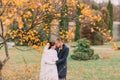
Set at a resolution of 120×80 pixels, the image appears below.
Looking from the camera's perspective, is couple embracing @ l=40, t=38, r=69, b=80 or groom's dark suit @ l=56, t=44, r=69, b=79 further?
groom's dark suit @ l=56, t=44, r=69, b=79

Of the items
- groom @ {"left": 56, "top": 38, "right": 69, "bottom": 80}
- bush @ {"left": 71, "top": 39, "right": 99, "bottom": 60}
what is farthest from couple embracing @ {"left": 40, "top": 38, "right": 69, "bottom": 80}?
bush @ {"left": 71, "top": 39, "right": 99, "bottom": 60}

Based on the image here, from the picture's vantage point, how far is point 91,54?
17.1 metres

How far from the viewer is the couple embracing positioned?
26.1 ft

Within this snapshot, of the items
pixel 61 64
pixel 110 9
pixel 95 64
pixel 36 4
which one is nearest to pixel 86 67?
pixel 95 64

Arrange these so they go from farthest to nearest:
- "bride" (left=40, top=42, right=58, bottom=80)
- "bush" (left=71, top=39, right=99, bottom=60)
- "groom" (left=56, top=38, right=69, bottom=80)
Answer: "bush" (left=71, top=39, right=99, bottom=60)
"groom" (left=56, top=38, right=69, bottom=80)
"bride" (left=40, top=42, right=58, bottom=80)

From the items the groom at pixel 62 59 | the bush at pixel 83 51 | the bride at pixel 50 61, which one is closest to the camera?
the bride at pixel 50 61

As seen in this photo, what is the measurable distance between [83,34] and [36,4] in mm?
22135

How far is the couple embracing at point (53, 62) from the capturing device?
796 centimetres

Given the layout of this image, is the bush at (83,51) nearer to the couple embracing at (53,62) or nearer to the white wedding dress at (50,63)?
the couple embracing at (53,62)

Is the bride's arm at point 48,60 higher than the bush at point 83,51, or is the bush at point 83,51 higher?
the bride's arm at point 48,60

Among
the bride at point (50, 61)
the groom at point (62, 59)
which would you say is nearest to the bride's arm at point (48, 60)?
the bride at point (50, 61)

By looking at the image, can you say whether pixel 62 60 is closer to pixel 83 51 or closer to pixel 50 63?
pixel 50 63

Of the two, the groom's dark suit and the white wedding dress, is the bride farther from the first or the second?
the groom's dark suit

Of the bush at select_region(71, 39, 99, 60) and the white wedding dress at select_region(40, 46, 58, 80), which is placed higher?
the white wedding dress at select_region(40, 46, 58, 80)
